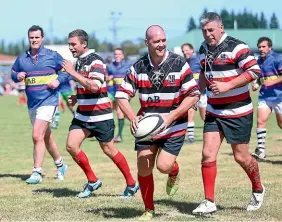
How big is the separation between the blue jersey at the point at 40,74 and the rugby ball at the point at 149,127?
154 inches

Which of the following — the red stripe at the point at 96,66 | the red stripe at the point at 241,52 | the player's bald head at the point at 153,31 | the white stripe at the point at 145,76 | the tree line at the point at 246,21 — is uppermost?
the player's bald head at the point at 153,31

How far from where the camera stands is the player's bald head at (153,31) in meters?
7.66

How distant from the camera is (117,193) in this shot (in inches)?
396

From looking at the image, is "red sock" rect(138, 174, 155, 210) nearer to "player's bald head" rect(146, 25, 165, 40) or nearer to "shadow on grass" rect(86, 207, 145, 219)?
"shadow on grass" rect(86, 207, 145, 219)

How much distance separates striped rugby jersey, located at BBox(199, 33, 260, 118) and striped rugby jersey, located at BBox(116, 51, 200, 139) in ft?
1.41

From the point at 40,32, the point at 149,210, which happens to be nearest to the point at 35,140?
the point at 40,32

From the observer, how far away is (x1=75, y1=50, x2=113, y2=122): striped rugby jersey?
9547 mm

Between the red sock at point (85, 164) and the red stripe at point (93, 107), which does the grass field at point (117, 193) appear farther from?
the red stripe at point (93, 107)

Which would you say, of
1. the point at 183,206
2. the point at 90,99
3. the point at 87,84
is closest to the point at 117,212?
the point at 183,206

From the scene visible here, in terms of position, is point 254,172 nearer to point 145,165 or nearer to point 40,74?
point 145,165

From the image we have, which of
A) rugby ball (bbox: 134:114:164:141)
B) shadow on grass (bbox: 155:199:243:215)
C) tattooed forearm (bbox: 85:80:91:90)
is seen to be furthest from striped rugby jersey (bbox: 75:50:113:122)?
rugby ball (bbox: 134:114:164:141)

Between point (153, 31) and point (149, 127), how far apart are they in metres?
0.99

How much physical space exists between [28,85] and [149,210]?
13.7 ft

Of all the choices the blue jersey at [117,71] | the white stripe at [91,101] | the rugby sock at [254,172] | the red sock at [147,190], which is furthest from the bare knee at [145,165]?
the blue jersey at [117,71]
